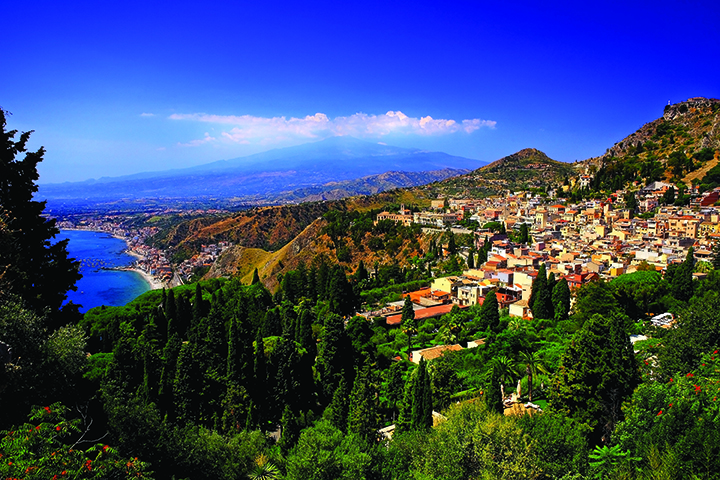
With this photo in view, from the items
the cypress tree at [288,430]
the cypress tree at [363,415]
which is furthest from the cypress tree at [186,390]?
the cypress tree at [363,415]

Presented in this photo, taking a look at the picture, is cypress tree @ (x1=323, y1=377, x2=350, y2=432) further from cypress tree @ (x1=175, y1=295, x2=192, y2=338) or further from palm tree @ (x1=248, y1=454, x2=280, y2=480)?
cypress tree @ (x1=175, y1=295, x2=192, y2=338)

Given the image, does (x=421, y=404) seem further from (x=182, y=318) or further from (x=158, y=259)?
(x=158, y=259)

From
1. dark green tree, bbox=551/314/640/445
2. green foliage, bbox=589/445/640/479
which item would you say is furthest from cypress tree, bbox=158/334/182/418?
green foliage, bbox=589/445/640/479

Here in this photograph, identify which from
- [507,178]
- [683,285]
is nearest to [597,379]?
[683,285]

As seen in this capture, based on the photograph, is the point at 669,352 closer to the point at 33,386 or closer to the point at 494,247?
the point at 33,386

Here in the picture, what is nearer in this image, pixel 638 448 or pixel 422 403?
pixel 638 448

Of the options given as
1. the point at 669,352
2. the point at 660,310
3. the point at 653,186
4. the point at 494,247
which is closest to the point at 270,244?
the point at 494,247
